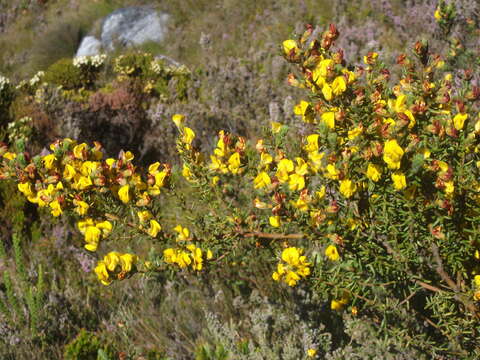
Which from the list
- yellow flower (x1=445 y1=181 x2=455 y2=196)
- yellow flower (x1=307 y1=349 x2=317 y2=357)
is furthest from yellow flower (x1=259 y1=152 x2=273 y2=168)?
yellow flower (x1=307 y1=349 x2=317 y2=357)

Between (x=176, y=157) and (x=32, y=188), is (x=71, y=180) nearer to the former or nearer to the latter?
(x=32, y=188)

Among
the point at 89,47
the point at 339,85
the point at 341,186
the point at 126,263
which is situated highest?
the point at 339,85

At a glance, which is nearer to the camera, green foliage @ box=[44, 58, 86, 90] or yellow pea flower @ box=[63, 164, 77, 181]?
yellow pea flower @ box=[63, 164, 77, 181]

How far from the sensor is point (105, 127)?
16.4ft

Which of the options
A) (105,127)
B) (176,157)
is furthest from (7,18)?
(176,157)

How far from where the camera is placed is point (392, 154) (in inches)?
39.8

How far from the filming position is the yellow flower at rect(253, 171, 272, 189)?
4.14ft

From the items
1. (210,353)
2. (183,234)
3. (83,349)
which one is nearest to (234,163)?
(183,234)

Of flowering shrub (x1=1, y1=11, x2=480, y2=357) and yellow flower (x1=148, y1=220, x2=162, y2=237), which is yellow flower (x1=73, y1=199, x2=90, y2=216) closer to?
flowering shrub (x1=1, y1=11, x2=480, y2=357)

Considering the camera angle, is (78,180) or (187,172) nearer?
(78,180)

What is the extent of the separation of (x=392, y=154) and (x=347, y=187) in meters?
0.17

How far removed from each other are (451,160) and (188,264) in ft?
2.83

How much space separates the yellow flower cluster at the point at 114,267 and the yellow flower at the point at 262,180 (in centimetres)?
46

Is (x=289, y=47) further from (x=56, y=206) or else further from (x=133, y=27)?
(x=133, y=27)
